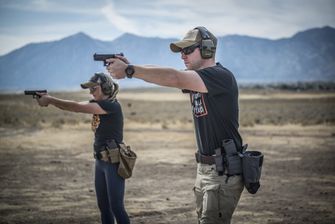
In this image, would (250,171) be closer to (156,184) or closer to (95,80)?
(95,80)

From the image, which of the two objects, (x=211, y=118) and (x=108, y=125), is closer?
(x=211, y=118)

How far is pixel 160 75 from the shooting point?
312cm

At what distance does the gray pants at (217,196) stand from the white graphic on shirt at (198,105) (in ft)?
1.45

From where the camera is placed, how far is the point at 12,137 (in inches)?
763

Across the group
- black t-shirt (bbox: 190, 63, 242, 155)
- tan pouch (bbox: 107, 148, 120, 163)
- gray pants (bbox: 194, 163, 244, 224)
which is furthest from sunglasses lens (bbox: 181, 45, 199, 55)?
tan pouch (bbox: 107, 148, 120, 163)

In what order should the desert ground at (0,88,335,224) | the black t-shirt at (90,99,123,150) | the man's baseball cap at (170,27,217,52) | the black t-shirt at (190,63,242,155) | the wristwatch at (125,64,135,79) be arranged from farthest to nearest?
the desert ground at (0,88,335,224) < the black t-shirt at (90,99,123,150) < the man's baseball cap at (170,27,217,52) < the black t-shirt at (190,63,242,155) < the wristwatch at (125,64,135,79)

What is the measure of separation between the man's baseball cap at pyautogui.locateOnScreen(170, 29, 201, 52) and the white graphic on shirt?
15.8 inches

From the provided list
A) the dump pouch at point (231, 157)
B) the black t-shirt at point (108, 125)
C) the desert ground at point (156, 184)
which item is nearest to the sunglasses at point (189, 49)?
the dump pouch at point (231, 157)

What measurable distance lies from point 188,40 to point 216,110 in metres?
0.60

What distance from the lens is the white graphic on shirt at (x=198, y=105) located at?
3.46 m

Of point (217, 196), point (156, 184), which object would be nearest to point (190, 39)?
point (217, 196)

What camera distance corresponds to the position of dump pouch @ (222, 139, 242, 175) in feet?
11.3

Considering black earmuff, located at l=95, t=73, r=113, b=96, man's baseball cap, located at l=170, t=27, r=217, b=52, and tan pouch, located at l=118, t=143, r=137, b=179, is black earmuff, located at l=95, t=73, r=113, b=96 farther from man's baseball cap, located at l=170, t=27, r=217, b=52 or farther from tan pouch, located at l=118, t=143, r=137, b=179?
man's baseball cap, located at l=170, t=27, r=217, b=52

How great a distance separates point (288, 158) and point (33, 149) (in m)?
8.77
